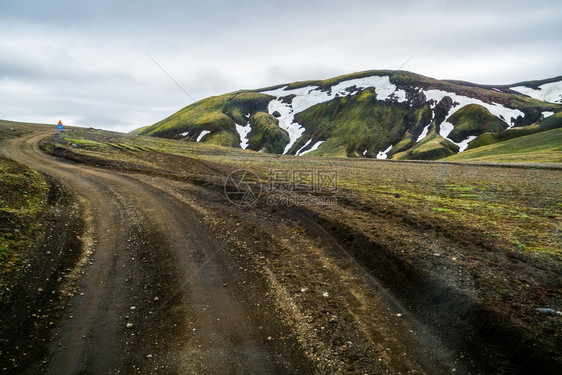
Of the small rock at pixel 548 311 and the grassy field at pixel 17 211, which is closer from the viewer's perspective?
the small rock at pixel 548 311

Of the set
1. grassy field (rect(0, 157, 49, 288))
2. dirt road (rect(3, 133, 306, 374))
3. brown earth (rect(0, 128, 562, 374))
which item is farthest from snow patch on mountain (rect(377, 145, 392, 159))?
grassy field (rect(0, 157, 49, 288))

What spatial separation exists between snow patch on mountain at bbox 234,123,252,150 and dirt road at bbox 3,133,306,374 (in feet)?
495

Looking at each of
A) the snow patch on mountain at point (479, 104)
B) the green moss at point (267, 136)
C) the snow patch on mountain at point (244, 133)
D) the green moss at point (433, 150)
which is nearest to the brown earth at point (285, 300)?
the green moss at point (433, 150)

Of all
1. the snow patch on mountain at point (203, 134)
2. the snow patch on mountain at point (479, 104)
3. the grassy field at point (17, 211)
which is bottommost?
the grassy field at point (17, 211)

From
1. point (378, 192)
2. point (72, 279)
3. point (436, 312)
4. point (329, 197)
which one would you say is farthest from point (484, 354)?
point (378, 192)

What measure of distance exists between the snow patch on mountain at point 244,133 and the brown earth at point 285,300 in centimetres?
15157

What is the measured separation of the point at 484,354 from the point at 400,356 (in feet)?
6.18

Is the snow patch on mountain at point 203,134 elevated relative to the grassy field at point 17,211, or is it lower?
elevated

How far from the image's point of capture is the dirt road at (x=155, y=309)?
6.25 meters

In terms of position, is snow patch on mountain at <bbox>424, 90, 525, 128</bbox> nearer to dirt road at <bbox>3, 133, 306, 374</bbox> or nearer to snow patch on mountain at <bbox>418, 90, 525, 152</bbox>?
snow patch on mountain at <bbox>418, 90, 525, 152</bbox>

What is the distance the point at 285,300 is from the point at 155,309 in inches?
149

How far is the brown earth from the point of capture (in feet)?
20.5

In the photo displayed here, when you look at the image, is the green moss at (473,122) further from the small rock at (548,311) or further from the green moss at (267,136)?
the small rock at (548,311)

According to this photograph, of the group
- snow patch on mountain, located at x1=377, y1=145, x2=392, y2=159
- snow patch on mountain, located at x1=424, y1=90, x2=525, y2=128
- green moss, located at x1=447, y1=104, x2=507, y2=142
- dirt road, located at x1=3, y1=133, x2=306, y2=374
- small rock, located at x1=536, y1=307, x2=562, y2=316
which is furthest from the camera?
snow patch on mountain, located at x1=424, y1=90, x2=525, y2=128
